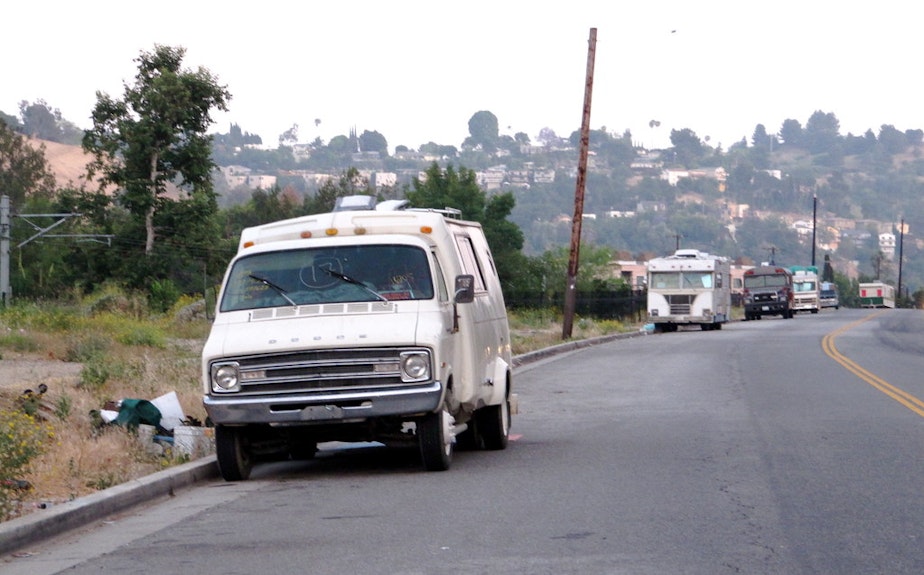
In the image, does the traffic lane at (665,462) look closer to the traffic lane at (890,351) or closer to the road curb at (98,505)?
the traffic lane at (890,351)

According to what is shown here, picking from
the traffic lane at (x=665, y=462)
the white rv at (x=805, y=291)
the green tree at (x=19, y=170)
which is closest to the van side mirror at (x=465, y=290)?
the traffic lane at (x=665, y=462)

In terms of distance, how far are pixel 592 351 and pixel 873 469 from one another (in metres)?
22.8

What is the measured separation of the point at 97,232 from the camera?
60062 mm

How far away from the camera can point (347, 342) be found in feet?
35.8

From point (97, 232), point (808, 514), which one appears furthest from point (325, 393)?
point (97, 232)

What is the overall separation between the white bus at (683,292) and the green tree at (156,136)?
19.6 metres

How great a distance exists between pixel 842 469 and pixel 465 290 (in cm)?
354

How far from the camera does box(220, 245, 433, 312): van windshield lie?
11.8 m

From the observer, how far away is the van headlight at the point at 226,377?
36.2ft

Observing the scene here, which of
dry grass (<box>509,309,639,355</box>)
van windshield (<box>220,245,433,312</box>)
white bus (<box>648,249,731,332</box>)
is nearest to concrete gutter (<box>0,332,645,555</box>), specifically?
van windshield (<box>220,245,433,312</box>)

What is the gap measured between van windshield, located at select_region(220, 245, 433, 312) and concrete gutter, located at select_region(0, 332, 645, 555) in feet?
4.92

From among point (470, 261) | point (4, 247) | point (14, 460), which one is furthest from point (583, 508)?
point (4, 247)

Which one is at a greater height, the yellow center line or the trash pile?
the trash pile

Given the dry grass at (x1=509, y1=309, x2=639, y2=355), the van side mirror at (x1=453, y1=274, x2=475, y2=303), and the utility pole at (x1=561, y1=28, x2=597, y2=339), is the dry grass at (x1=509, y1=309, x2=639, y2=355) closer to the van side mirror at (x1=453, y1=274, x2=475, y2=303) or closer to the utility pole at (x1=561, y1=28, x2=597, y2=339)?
the utility pole at (x1=561, y1=28, x2=597, y2=339)
